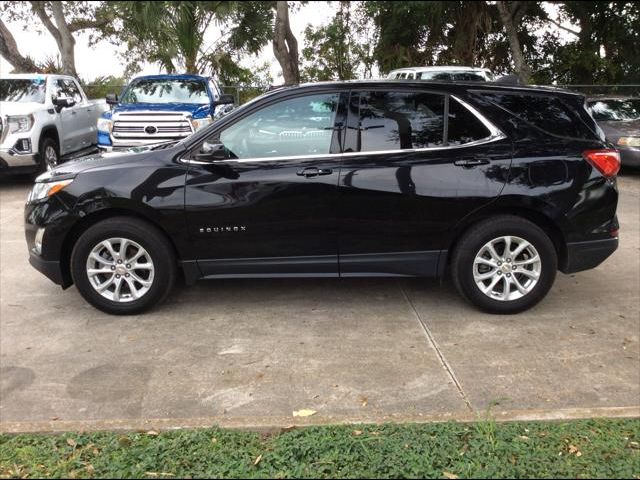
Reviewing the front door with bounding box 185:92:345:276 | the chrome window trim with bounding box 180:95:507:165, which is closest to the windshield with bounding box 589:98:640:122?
the chrome window trim with bounding box 180:95:507:165

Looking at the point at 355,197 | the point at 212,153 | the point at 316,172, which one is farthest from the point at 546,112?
the point at 212,153

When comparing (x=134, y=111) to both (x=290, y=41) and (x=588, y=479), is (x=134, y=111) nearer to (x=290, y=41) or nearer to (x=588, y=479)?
(x=290, y=41)

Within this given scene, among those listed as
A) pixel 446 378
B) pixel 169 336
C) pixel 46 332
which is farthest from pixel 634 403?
pixel 46 332

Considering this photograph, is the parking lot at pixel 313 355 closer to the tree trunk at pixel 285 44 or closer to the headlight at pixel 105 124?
the headlight at pixel 105 124

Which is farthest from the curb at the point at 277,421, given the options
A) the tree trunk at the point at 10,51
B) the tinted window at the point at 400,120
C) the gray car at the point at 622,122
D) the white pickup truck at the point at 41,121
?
the tree trunk at the point at 10,51

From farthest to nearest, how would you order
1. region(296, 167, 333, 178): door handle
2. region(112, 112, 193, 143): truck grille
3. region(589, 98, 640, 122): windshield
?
region(589, 98, 640, 122): windshield
region(112, 112, 193, 143): truck grille
region(296, 167, 333, 178): door handle

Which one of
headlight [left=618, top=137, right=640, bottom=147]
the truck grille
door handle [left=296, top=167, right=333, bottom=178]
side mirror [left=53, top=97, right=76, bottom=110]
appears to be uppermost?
side mirror [left=53, top=97, right=76, bottom=110]

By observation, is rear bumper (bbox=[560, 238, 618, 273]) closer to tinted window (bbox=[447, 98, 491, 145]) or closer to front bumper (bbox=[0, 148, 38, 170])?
tinted window (bbox=[447, 98, 491, 145])

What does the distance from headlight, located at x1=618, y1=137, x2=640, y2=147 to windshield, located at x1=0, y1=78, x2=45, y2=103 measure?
10314 millimetres

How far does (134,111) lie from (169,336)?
692 cm

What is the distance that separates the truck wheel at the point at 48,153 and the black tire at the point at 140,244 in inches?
253

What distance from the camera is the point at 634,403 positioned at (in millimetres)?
3441

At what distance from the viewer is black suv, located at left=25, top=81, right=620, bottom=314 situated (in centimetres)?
455

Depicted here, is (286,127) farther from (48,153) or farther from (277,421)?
(48,153)
